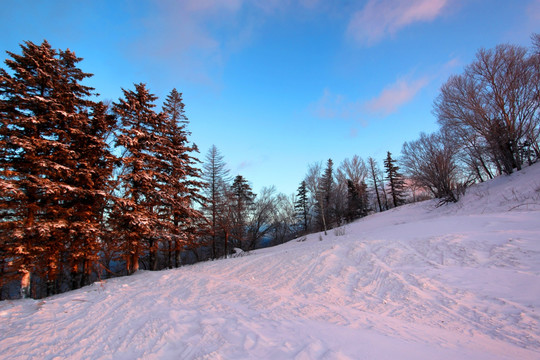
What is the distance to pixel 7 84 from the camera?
9719mm

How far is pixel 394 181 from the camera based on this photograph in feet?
127

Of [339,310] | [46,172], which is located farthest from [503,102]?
[46,172]

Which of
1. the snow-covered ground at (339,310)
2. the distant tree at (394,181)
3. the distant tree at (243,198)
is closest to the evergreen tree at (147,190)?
the snow-covered ground at (339,310)

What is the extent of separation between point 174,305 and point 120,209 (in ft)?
26.9

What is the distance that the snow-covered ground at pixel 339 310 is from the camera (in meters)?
2.89

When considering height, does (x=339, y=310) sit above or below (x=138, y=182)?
below

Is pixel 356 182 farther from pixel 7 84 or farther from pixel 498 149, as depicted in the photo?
pixel 7 84

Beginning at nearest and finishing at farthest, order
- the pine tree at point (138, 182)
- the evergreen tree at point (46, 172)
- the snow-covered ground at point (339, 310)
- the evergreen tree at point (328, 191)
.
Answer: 1. the snow-covered ground at point (339, 310)
2. the evergreen tree at point (46, 172)
3. the pine tree at point (138, 182)
4. the evergreen tree at point (328, 191)

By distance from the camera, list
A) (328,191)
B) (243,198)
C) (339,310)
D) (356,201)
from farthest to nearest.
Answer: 1. (328,191)
2. (356,201)
3. (243,198)
4. (339,310)

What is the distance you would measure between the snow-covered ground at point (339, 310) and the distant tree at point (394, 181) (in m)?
33.2

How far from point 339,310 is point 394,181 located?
132ft

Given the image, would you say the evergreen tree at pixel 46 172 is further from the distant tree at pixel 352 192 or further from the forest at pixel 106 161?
the distant tree at pixel 352 192

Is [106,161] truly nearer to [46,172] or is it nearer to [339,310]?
[46,172]

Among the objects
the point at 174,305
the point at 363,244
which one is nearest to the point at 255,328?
the point at 174,305
